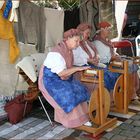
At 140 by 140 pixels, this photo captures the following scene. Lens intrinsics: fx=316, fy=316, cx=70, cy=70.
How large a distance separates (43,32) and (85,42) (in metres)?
0.65

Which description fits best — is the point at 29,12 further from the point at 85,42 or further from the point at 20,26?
the point at 85,42

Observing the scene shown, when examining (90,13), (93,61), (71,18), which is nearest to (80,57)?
(93,61)

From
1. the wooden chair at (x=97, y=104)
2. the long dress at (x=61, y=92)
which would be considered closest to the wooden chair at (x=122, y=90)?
the wooden chair at (x=97, y=104)

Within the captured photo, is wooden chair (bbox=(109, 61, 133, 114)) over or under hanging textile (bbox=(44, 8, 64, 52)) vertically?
under

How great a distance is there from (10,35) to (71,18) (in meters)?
1.36

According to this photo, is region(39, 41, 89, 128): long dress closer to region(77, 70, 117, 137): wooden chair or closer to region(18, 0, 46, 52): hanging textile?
region(77, 70, 117, 137): wooden chair

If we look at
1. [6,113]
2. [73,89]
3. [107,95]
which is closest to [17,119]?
[6,113]

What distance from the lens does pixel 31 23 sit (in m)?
4.42

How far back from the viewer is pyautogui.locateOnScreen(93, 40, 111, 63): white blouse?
4.64 metres

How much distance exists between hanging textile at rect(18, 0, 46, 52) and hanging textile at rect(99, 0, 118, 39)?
1425mm

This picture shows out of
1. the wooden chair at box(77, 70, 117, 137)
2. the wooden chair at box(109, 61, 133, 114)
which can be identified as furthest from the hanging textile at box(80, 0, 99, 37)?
the wooden chair at box(77, 70, 117, 137)

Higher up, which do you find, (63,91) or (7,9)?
(7,9)

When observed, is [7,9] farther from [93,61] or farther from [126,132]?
[126,132]

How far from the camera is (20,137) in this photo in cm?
355
